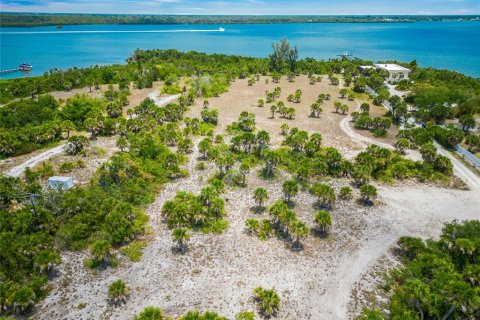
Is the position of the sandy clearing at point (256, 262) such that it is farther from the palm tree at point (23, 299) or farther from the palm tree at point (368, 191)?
the palm tree at point (368, 191)

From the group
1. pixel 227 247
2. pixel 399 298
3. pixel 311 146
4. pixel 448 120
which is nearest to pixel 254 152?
pixel 311 146

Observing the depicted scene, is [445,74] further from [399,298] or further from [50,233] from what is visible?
[50,233]

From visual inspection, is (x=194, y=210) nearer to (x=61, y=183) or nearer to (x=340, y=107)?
(x=61, y=183)

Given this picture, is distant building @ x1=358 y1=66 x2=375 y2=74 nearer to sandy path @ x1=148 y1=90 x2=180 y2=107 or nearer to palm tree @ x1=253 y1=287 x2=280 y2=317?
sandy path @ x1=148 y1=90 x2=180 y2=107

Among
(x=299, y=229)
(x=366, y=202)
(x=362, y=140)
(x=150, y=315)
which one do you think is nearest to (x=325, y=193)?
(x=366, y=202)

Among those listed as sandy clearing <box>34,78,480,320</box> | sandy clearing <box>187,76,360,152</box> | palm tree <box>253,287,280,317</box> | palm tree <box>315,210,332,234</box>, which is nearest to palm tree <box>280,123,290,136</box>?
sandy clearing <box>187,76,360,152</box>
